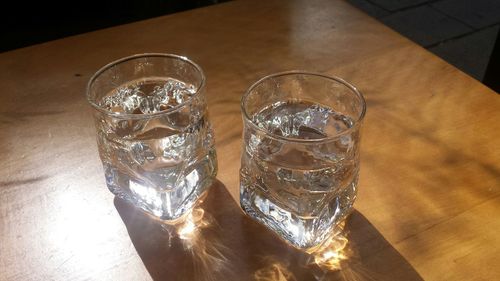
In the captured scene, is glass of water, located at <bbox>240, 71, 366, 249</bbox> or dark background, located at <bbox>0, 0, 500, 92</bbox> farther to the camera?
dark background, located at <bbox>0, 0, 500, 92</bbox>

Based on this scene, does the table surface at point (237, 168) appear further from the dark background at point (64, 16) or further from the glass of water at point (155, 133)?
the dark background at point (64, 16)

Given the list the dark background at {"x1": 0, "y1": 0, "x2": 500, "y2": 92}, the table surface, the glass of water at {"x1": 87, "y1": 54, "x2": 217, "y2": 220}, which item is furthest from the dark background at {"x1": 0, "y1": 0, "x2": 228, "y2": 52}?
the glass of water at {"x1": 87, "y1": 54, "x2": 217, "y2": 220}

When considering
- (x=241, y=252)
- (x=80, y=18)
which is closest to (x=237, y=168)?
(x=241, y=252)

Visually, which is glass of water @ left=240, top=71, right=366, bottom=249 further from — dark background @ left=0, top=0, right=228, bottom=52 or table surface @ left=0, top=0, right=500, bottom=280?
dark background @ left=0, top=0, right=228, bottom=52

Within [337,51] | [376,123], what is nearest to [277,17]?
[337,51]

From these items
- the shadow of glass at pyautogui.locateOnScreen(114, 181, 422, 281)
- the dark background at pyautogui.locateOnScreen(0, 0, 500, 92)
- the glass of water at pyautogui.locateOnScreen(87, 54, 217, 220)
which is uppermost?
the glass of water at pyautogui.locateOnScreen(87, 54, 217, 220)

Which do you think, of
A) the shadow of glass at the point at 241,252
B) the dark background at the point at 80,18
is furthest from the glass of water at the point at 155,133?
the dark background at the point at 80,18

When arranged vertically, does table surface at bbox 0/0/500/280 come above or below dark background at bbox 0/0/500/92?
above

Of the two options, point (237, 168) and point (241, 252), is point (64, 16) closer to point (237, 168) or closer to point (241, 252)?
point (237, 168)
